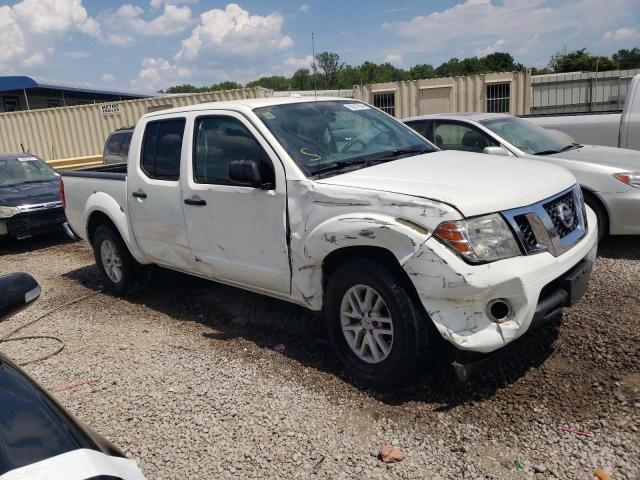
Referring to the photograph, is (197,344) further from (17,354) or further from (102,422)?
(17,354)

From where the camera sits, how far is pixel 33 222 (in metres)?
9.55

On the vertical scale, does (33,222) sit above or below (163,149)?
below

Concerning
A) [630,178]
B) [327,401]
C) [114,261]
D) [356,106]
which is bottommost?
[327,401]

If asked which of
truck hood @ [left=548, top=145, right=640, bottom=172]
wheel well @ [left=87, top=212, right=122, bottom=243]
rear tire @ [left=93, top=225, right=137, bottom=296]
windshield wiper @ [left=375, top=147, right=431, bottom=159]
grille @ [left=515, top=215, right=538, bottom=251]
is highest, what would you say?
windshield wiper @ [left=375, top=147, right=431, bottom=159]

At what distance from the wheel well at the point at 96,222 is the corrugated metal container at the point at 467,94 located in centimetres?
1216

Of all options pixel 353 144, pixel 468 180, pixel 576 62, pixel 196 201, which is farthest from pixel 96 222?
pixel 576 62

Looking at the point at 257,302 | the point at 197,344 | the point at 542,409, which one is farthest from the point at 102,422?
the point at 542,409

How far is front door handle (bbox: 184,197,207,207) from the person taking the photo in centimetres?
470

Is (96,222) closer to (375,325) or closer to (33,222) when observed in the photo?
(33,222)

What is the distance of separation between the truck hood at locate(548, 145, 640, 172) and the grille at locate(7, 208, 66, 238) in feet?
26.1

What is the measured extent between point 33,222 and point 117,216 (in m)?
4.55

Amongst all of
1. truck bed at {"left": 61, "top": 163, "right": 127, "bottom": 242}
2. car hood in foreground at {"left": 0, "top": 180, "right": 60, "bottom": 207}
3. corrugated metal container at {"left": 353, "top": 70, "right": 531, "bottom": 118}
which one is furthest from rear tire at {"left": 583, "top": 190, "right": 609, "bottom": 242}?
corrugated metal container at {"left": 353, "top": 70, "right": 531, "bottom": 118}

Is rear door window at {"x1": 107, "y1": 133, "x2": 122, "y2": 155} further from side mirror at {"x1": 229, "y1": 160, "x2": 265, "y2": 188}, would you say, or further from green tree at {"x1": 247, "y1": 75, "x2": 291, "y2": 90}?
green tree at {"x1": 247, "y1": 75, "x2": 291, "y2": 90}

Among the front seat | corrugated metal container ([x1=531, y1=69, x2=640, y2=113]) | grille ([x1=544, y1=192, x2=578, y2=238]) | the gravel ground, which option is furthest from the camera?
corrugated metal container ([x1=531, y1=69, x2=640, y2=113])
